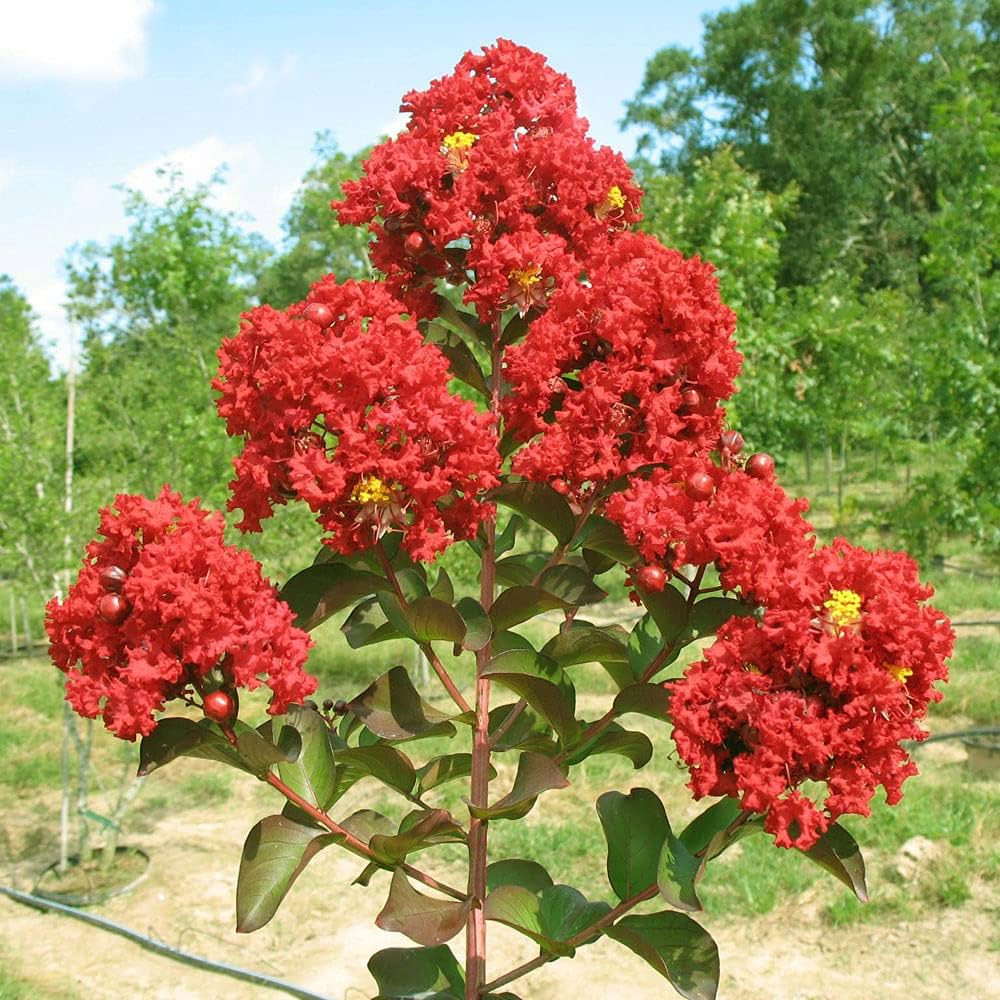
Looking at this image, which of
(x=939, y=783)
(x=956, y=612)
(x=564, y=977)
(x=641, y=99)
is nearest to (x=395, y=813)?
(x=564, y=977)

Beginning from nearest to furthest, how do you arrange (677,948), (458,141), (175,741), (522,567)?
1. (175,741)
2. (677,948)
3. (458,141)
4. (522,567)

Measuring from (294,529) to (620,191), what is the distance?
5302 mm

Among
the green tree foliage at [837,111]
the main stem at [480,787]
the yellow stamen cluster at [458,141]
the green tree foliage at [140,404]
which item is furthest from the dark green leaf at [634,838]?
the green tree foliage at [837,111]

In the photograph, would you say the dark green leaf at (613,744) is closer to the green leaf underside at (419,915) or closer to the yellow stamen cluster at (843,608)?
the green leaf underside at (419,915)

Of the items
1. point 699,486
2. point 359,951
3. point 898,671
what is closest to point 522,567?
point 699,486

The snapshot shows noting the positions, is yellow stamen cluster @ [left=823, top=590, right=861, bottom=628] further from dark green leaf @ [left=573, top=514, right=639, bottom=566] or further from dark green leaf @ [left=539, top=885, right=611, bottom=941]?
dark green leaf @ [left=539, top=885, right=611, bottom=941]

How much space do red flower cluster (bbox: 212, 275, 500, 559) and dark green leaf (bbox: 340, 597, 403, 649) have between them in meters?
0.30

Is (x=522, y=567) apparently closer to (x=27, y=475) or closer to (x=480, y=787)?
(x=480, y=787)

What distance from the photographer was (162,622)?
1.35m

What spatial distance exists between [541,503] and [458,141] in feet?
1.98

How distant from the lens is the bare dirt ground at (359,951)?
4047mm

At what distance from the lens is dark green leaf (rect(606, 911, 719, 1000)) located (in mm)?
1451

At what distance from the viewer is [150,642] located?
4.40ft

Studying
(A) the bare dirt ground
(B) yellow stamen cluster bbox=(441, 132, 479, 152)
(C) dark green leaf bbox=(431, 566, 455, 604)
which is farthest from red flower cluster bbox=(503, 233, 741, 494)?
(A) the bare dirt ground
